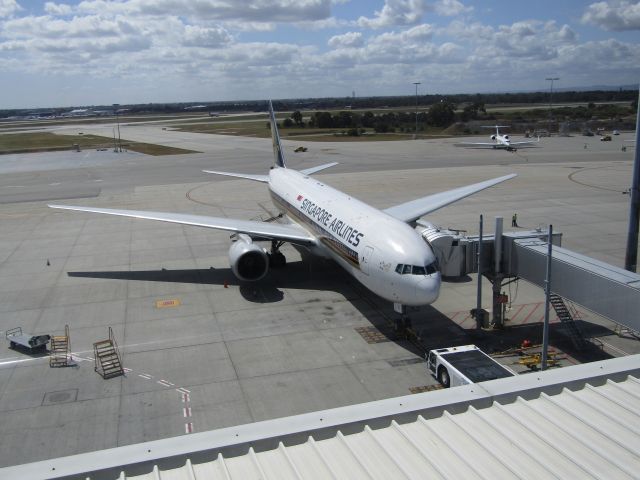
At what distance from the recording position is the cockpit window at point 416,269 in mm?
19516

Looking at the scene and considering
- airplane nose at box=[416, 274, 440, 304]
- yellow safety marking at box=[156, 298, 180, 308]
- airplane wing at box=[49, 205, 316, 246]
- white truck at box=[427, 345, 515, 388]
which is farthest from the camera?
airplane wing at box=[49, 205, 316, 246]

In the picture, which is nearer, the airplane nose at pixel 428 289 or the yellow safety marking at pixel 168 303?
the airplane nose at pixel 428 289

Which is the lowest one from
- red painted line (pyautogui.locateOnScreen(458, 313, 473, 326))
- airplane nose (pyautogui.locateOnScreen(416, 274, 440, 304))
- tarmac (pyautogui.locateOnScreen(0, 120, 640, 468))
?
red painted line (pyautogui.locateOnScreen(458, 313, 473, 326))

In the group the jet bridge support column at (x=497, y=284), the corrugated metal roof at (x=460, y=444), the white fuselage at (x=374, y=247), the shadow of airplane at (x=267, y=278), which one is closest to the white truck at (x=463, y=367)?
the white fuselage at (x=374, y=247)

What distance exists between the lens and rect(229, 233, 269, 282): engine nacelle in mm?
26500

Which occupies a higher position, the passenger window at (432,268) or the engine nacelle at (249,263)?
the passenger window at (432,268)

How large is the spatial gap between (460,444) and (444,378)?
9.95 meters

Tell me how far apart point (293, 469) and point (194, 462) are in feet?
4.73

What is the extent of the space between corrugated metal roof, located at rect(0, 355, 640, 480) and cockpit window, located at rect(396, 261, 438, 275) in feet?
32.4

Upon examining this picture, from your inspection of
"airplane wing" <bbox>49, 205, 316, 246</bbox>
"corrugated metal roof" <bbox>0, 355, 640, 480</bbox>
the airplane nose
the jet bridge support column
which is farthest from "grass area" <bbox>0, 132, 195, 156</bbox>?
"corrugated metal roof" <bbox>0, 355, 640, 480</bbox>

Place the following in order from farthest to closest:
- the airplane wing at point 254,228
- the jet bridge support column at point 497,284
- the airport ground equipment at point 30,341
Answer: the airplane wing at point 254,228, the jet bridge support column at point 497,284, the airport ground equipment at point 30,341

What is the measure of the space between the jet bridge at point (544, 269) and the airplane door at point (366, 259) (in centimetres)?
322

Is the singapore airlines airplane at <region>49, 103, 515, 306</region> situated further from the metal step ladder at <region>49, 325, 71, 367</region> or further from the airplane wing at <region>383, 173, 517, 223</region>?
the metal step ladder at <region>49, 325, 71, 367</region>

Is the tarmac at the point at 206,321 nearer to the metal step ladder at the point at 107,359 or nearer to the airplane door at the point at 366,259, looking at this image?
the metal step ladder at the point at 107,359
